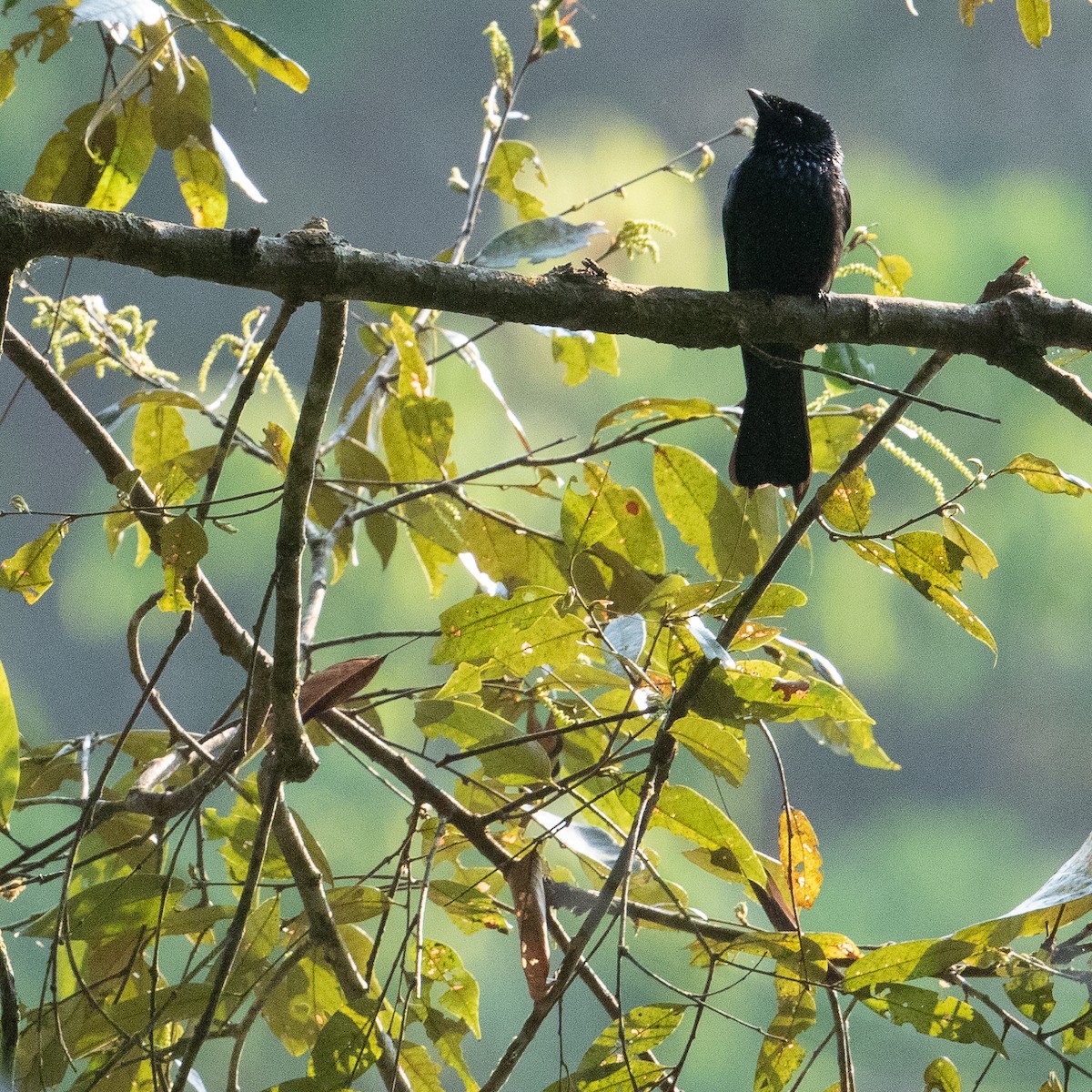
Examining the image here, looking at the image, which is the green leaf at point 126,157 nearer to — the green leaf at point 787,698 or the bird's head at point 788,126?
the green leaf at point 787,698

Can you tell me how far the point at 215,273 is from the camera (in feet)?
2.61

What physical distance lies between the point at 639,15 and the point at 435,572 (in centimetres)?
384

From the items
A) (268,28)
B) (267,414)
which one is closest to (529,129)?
(268,28)

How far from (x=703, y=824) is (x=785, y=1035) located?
0.21 meters

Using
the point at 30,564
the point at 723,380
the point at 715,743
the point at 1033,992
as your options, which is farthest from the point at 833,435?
the point at 723,380

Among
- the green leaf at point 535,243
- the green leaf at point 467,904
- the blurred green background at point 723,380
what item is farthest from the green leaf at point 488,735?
the blurred green background at point 723,380

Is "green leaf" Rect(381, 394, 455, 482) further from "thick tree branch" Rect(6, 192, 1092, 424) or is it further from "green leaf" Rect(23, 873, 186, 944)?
"green leaf" Rect(23, 873, 186, 944)

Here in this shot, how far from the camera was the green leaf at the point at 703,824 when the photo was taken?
90 centimetres

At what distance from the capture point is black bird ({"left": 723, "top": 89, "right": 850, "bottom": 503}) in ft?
4.67

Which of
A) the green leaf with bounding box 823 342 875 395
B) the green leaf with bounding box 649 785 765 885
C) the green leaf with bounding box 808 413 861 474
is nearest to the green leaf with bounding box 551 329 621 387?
the green leaf with bounding box 808 413 861 474

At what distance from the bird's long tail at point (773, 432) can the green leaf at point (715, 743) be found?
0.45 metres

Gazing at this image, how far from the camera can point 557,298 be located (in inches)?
35.5

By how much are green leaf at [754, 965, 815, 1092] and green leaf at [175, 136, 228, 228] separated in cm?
93

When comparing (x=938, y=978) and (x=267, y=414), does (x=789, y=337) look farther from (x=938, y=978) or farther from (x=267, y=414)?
(x=267, y=414)
